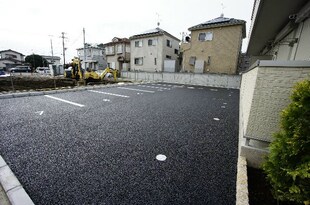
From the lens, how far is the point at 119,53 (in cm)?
2464

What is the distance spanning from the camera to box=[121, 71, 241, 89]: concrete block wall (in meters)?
13.4

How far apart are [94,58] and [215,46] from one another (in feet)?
78.1

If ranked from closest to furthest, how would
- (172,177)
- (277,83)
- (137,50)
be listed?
1. (277,83)
2. (172,177)
3. (137,50)

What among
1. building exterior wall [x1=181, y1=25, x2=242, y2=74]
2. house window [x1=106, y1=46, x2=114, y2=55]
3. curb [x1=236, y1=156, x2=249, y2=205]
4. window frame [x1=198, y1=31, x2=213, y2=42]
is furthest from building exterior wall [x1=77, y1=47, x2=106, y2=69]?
curb [x1=236, y1=156, x2=249, y2=205]

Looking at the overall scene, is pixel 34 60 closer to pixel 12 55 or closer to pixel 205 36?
pixel 12 55

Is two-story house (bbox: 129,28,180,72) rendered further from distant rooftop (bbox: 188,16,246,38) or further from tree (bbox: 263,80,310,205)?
tree (bbox: 263,80,310,205)

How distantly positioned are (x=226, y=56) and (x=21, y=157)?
16717mm

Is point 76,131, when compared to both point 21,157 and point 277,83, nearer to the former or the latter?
point 21,157

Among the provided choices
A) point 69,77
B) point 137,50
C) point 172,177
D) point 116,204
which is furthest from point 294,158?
point 137,50

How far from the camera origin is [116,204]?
1636 millimetres

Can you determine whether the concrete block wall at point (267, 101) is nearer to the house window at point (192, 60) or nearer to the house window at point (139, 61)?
the house window at point (192, 60)

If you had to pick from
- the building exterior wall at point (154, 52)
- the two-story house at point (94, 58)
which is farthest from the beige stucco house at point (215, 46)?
the two-story house at point (94, 58)

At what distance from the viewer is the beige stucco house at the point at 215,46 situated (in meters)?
14.5

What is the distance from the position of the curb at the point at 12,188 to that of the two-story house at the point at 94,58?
96.0 ft
